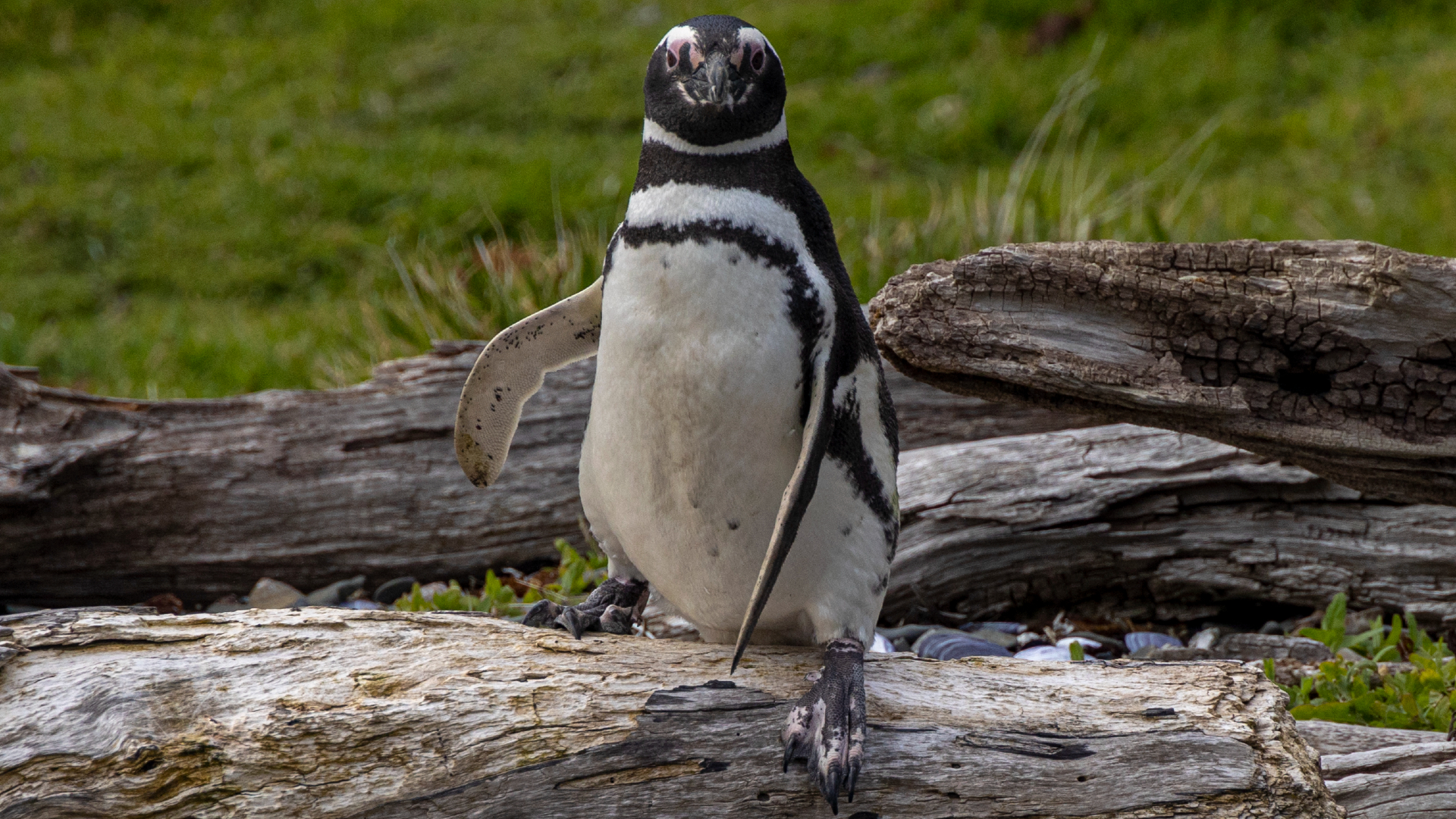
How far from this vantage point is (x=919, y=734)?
7.36 ft

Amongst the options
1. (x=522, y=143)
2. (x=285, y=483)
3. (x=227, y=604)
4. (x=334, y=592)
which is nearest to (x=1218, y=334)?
(x=334, y=592)

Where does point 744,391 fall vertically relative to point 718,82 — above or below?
below

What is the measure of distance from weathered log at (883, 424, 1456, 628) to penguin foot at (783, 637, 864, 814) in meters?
1.48

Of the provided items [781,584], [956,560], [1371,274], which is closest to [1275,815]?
[781,584]

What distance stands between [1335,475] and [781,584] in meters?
1.40

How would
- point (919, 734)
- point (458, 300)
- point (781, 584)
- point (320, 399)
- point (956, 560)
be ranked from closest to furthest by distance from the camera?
point (919, 734)
point (781, 584)
point (956, 560)
point (320, 399)
point (458, 300)

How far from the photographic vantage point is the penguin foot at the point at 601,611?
262 centimetres

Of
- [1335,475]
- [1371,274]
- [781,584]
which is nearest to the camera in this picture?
[781,584]

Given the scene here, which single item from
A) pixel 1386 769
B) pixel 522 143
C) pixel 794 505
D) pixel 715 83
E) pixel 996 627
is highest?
pixel 715 83

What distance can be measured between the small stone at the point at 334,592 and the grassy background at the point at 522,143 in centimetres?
171

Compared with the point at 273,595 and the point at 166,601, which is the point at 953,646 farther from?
the point at 166,601

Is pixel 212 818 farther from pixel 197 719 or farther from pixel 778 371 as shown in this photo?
pixel 778 371

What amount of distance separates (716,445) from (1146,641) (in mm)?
1901

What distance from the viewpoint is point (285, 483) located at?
3.97 m
